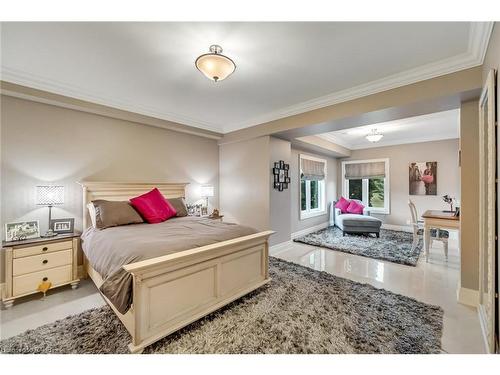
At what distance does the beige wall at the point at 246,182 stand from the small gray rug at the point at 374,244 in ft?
4.73

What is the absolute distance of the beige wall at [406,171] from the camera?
5.31 m

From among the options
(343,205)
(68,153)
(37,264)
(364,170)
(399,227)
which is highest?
(364,170)

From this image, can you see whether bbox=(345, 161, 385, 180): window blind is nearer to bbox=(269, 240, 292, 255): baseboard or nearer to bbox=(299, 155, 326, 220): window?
bbox=(299, 155, 326, 220): window

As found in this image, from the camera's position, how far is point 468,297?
2.32 meters

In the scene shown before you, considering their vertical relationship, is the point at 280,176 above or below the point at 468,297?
above

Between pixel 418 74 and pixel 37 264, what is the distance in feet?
15.8

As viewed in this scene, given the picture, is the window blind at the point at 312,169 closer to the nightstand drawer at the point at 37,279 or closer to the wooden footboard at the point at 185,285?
the wooden footboard at the point at 185,285

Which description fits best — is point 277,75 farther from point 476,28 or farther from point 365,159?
point 365,159

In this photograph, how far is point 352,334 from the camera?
1788mm

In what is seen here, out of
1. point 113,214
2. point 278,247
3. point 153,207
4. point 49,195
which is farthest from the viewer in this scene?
point 278,247

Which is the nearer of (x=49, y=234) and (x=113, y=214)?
(x=49, y=234)

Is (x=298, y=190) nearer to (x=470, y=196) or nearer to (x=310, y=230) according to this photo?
(x=310, y=230)

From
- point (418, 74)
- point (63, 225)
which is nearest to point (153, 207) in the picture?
point (63, 225)
